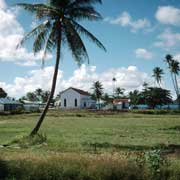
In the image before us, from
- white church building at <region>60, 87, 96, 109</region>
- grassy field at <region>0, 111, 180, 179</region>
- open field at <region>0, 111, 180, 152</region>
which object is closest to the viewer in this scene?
grassy field at <region>0, 111, 180, 179</region>

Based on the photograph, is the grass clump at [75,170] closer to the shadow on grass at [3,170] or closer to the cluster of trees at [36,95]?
the shadow on grass at [3,170]

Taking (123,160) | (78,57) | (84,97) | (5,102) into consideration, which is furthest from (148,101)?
(123,160)

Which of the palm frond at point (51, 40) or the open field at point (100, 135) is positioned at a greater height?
the palm frond at point (51, 40)

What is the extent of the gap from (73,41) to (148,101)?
292 feet

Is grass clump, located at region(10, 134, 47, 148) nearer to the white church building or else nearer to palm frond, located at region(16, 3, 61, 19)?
palm frond, located at region(16, 3, 61, 19)

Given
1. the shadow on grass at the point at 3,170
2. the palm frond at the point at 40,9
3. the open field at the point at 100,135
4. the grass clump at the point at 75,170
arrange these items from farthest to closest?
the palm frond at the point at 40,9 → the open field at the point at 100,135 → the shadow on grass at the point at 3,170 → the grass clump at the point at 75,170

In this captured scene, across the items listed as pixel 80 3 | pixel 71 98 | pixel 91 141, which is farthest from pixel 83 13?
pixel 71 98

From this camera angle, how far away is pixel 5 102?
301 ft

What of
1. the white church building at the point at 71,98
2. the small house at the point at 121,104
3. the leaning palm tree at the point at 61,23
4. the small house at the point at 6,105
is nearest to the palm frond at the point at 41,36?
the leaning palm tree at the point at 61,23

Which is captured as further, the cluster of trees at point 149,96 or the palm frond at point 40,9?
the cluster of trees at point 149,96

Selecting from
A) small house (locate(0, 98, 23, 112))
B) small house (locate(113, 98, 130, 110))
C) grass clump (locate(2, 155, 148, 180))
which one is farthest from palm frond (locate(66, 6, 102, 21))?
small house (locate(113, 98, 130, 110))

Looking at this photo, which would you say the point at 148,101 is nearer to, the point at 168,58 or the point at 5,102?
the point at 168,58

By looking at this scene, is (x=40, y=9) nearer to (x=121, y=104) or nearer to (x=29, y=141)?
(x=29, y=141)

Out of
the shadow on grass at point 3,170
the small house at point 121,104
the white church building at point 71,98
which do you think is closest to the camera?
the shadow on grass at point 3,170
